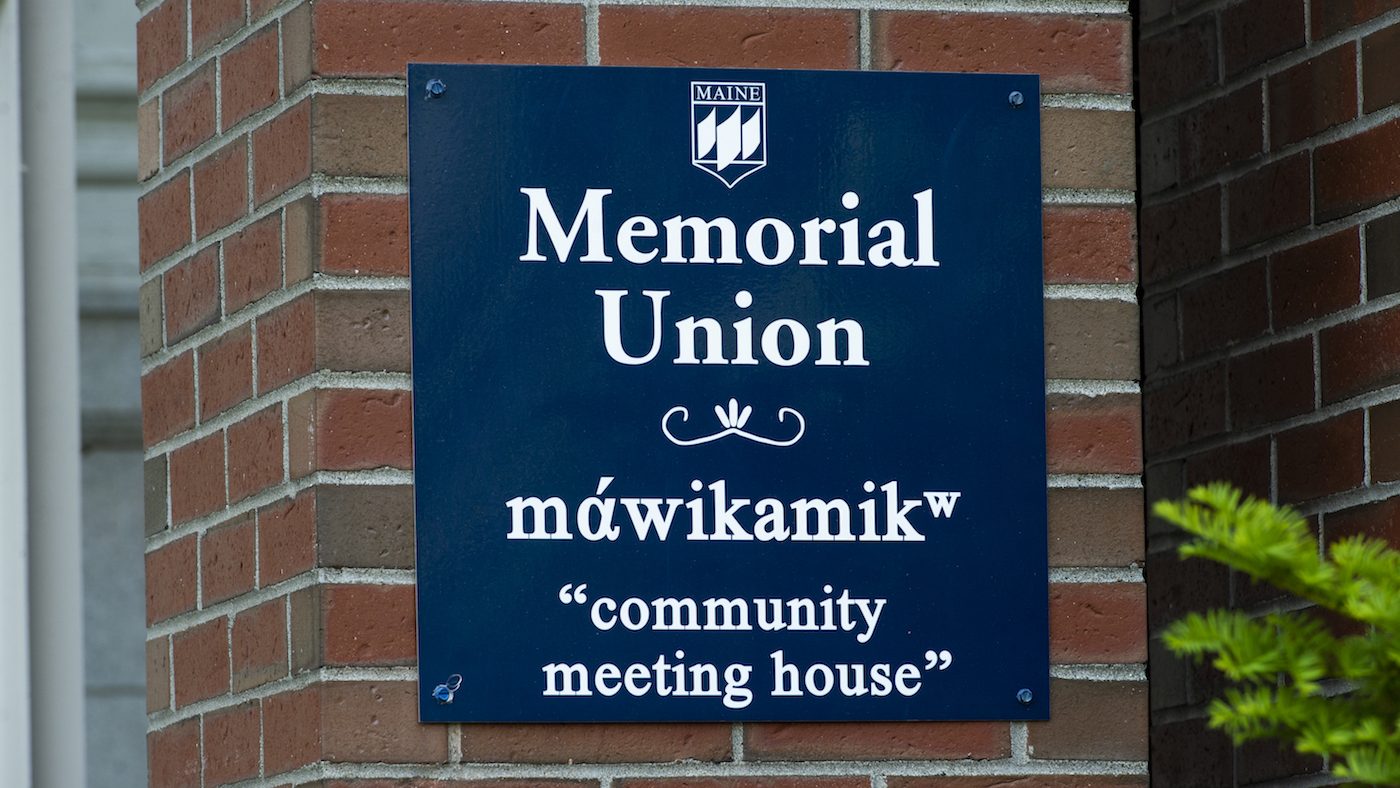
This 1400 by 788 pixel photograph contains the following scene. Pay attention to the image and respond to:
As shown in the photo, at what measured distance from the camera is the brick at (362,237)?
2549 mm

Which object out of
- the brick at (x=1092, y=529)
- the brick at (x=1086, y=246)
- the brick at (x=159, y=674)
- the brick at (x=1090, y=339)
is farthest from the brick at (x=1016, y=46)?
the brick at (x=159, y=674)

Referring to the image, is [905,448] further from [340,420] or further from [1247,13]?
[1247,13]

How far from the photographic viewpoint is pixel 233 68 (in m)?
2.77

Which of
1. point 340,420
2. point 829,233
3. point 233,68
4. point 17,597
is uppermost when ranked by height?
point 233,68

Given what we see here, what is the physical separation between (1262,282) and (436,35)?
1082mm

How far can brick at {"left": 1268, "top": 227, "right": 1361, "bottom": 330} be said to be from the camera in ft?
9.16

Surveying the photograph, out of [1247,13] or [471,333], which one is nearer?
[471,333]

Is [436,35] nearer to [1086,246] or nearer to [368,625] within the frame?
[368,625]

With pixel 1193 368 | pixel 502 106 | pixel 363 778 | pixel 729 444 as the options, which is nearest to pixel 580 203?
pixel 502 106

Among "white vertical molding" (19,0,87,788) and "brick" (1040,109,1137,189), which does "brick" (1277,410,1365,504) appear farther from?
"white vertical molding" (19,0,87,788)

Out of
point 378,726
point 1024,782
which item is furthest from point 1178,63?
point 378,726

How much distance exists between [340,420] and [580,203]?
0.35 meters

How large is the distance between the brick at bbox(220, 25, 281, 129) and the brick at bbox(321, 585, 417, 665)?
57cm

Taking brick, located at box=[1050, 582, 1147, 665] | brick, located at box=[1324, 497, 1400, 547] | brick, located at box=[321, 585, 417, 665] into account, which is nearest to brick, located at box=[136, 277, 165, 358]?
brick, located at box=[321, 585, 417, 665]
